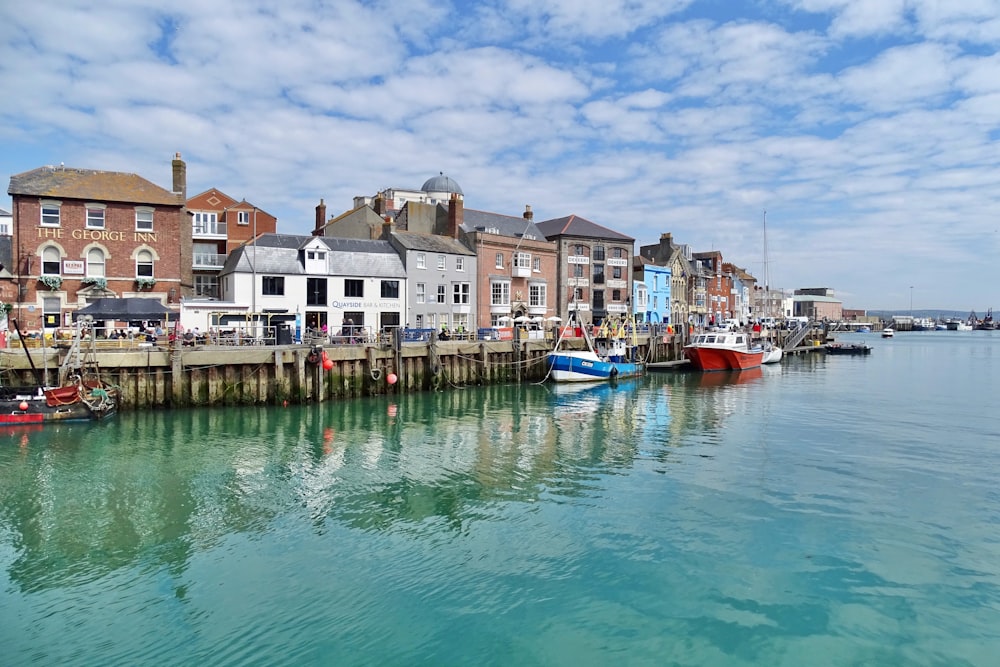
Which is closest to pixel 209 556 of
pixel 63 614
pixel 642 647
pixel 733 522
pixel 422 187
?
pixel 63 614

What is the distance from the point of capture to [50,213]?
3659cm

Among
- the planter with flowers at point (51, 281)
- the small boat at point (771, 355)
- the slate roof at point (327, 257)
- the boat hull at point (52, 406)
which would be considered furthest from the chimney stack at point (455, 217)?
the boat hull at point (52, 406)

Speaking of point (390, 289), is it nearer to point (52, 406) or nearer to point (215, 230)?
point (215, 230)

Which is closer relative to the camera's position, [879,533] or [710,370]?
[879,533]

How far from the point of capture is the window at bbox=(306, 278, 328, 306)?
1672 inches

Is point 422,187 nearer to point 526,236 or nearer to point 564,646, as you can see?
point 526,236

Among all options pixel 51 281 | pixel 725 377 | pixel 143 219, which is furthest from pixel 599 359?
pixel 51 281

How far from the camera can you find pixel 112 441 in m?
20.6

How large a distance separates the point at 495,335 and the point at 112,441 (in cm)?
2374

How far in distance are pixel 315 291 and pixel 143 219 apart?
1108cm

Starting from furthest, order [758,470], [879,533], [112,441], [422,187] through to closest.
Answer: [422,187], [112,441], [758,470], [879,533]

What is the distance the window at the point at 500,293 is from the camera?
52.4m

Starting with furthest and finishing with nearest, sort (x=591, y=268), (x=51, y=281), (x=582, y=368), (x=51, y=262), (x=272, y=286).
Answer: (x=591, y=268) → (x=272, y=286) → (x=582, y=368) → (x=51, y=262) → (x=51, y=281)

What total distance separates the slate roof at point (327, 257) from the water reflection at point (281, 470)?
633 inches
